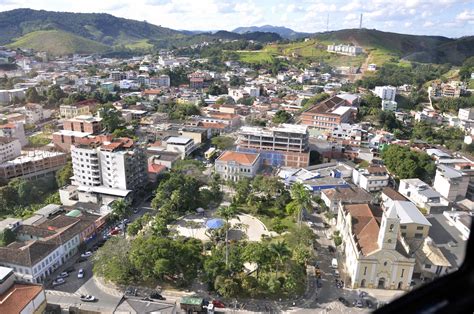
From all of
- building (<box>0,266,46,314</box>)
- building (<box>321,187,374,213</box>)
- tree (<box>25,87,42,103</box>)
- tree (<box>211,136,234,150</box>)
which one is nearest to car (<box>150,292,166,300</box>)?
building (<box>0,266,46,314</box>)

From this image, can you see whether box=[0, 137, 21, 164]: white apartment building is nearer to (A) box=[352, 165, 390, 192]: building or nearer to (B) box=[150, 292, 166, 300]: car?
(B) box=[150, 292, 166, 300]: car

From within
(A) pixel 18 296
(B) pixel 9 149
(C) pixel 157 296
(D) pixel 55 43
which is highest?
(D) pixel 55 43

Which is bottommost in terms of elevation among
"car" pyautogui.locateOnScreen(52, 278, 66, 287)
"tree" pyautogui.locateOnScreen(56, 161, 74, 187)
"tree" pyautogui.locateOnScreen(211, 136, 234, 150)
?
"car" pyautogui.locateOnScreen(52, 278, 66, 287)

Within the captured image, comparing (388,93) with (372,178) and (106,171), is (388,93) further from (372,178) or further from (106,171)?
(106,171)

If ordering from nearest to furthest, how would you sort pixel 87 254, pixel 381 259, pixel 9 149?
pixel 381 259
pixel 87 254
pixel 9 149

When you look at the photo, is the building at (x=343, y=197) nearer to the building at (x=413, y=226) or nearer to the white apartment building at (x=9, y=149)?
the building at (x=413, y=226)

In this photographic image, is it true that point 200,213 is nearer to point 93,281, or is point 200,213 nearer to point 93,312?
point 93,281

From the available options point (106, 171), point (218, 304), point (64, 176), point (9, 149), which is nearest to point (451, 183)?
point (218, 304)

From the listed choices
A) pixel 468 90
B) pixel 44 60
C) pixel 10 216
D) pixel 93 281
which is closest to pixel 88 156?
pixel 10 216
